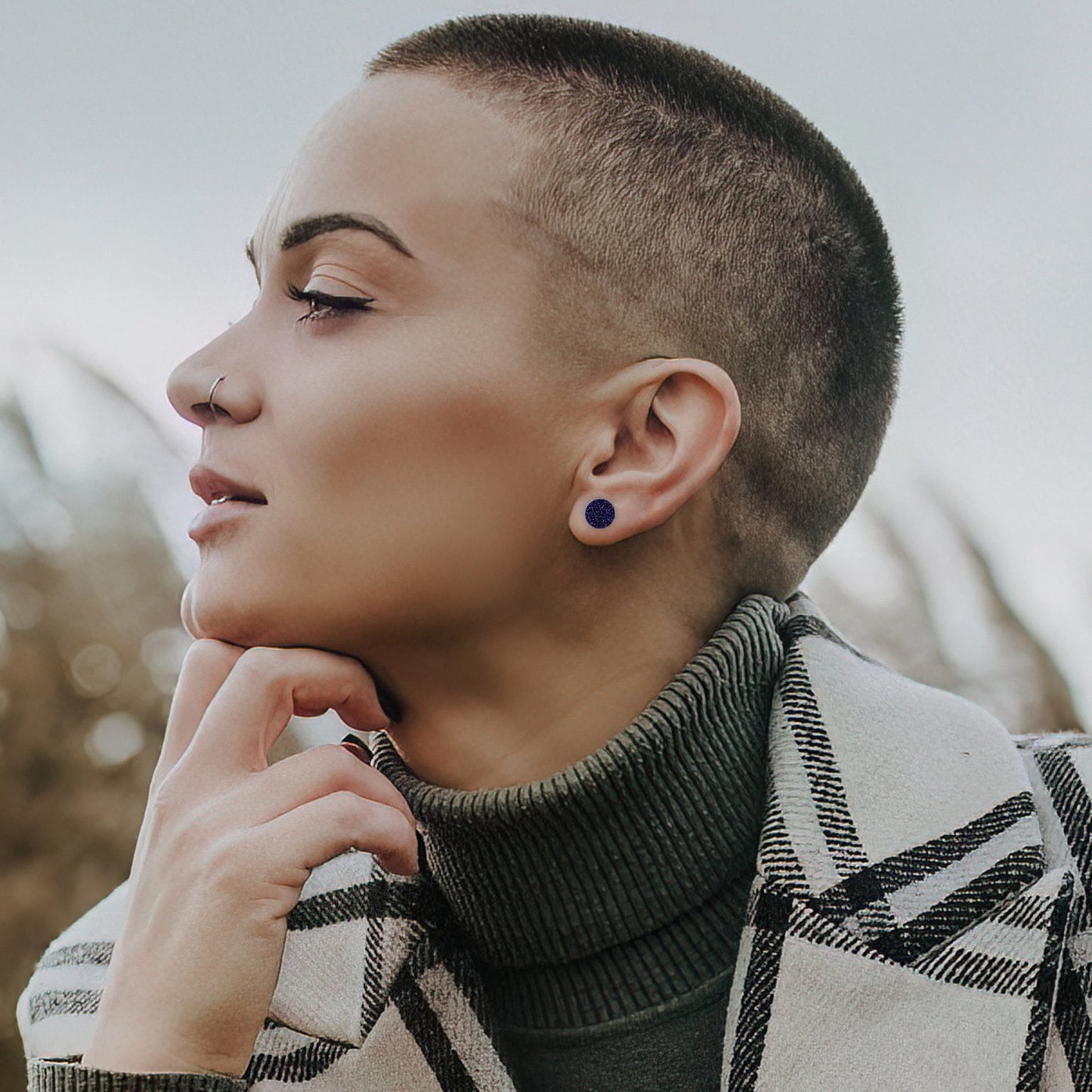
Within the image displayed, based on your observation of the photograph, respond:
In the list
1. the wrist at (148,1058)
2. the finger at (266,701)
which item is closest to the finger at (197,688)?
the finger at (266,701)

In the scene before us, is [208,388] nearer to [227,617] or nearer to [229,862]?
[227,617]

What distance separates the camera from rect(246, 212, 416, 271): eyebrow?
5.59ft

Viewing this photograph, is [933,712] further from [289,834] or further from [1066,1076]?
[289,834]

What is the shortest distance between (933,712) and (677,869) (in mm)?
466

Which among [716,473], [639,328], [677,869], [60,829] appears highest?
[639,328]

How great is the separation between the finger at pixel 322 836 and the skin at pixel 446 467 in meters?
0.25

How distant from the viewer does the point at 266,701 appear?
5.56 ft

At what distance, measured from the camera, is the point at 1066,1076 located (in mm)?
1407

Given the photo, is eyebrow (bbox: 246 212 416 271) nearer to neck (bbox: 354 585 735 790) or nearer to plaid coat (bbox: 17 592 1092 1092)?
neck (bbox: 354 585 735 790)

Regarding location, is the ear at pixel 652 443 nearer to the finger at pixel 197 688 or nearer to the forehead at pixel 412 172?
the forehead at pixel 412 172

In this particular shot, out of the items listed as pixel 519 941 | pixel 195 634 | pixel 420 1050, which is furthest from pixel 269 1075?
pixel 195 634

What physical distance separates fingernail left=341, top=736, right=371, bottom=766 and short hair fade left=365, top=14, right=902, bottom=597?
0.70 m

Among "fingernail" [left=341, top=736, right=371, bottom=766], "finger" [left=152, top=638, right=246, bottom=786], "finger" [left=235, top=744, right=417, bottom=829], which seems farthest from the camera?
"fingernail" [left=341, top=736, right=371, bottom=766]

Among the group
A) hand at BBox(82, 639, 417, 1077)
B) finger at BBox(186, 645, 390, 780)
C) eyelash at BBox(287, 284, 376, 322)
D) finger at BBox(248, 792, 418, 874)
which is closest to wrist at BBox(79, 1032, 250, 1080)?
hand at BBox(82, 639, 417, 1077)
